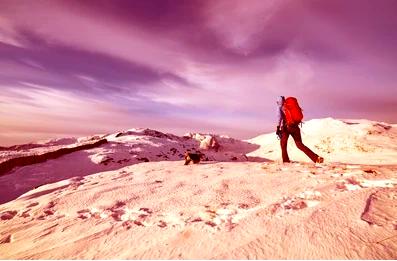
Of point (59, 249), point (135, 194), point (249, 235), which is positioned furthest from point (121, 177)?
point (249, 235)

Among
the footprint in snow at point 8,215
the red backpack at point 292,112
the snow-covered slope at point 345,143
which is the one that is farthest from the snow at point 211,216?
the snow-covered slope at point 345,143

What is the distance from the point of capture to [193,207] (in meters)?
3.87

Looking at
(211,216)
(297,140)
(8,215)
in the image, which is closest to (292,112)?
(297,140)

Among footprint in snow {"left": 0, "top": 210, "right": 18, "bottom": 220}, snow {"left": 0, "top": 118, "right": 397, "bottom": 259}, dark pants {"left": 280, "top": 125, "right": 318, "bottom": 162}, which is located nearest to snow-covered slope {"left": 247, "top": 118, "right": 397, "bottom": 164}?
dark pants {"left": 280, "top": 125, "right": 318, "bottom": 162}

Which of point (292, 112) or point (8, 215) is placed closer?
point (8, 215)

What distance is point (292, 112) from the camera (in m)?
7.05

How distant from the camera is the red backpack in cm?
705

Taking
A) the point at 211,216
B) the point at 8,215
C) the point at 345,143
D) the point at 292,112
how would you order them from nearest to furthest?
the point at 211,216
the point at 8,215
the point at 292,112
the point at 345,143

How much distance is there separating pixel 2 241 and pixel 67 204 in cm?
109

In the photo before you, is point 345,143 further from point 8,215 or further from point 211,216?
point 8,215

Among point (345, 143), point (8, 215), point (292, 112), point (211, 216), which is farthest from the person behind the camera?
point (345, 143)

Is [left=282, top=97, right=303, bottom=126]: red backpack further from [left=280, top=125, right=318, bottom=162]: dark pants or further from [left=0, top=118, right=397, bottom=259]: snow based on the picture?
[left=0, top=118, right=397, bottom=259]: snow

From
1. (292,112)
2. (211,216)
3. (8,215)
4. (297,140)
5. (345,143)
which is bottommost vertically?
(8,215)

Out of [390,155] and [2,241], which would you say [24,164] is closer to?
[2,241]
